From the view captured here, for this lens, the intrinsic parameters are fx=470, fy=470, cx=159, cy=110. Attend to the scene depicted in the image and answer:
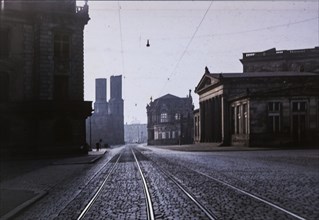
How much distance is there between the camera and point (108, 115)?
127625mm

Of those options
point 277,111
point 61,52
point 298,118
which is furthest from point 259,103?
point 61,52

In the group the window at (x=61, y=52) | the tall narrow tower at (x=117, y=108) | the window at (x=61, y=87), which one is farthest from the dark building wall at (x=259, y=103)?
the tall narrow tower at (x=117, y=108)

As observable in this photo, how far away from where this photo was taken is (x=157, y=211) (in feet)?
32.4

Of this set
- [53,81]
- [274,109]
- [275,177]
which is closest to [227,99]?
[274,109]

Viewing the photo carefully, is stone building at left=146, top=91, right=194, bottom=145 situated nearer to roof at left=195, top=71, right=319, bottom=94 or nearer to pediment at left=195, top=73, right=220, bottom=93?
pediment at left=195, top=73, right=220, bottom=93

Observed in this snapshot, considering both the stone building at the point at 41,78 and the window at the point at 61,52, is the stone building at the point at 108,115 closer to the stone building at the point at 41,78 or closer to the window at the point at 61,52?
the stone building at the point at 41,78

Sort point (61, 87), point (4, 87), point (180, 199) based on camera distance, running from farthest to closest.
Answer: point (61, 87)
point (4, 87)
point (180, 199)

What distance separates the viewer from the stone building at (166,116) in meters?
124

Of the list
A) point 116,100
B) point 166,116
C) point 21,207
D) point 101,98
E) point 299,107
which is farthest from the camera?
point 116,100

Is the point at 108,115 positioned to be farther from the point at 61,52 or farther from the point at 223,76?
the point at 61,52

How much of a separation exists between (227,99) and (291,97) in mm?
13749

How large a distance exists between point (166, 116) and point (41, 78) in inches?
3500

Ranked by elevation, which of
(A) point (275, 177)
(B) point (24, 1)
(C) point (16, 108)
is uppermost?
(B) point (24, 1)

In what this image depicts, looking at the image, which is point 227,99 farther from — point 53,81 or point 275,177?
point 275,177
